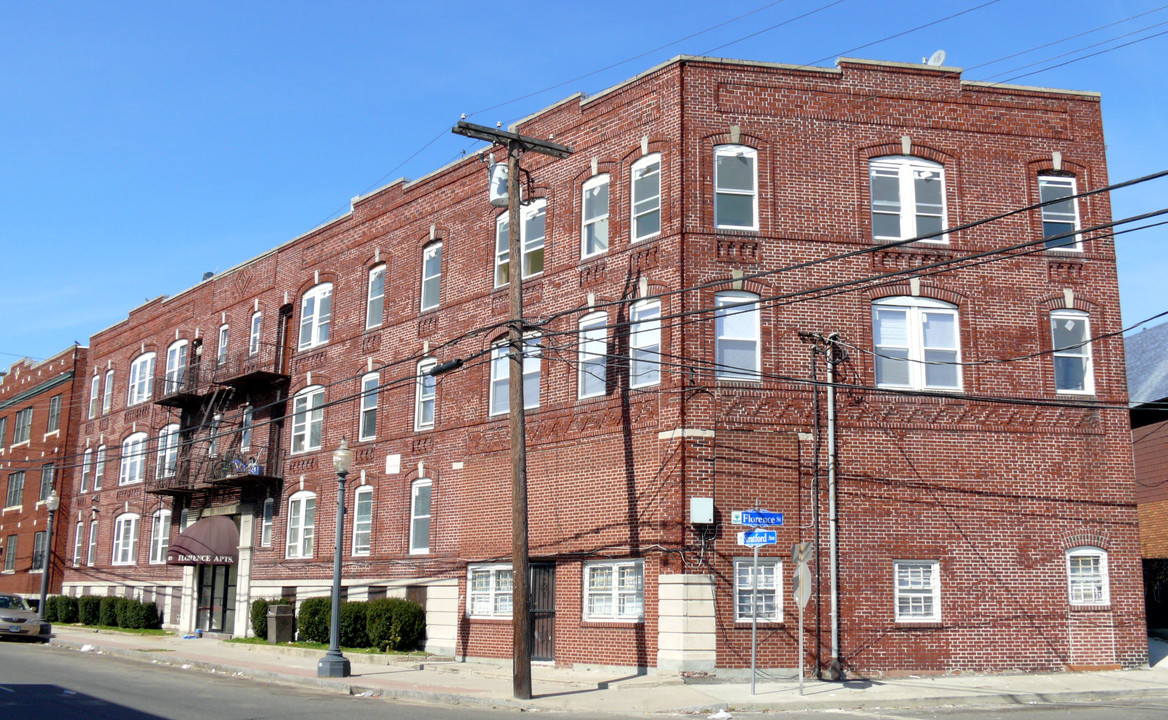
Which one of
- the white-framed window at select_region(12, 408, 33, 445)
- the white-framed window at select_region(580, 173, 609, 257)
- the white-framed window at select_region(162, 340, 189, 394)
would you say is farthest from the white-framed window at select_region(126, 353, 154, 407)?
the white-framed window at select_region(580, 173, 609, 257)

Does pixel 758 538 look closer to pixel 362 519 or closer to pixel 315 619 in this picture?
pixel 362 519

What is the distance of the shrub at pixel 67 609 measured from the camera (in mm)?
40656

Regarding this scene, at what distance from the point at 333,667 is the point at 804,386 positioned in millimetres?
10705

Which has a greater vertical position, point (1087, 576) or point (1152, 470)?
point (1152, 470)

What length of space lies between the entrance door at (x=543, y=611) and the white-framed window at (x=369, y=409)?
27.3 ft

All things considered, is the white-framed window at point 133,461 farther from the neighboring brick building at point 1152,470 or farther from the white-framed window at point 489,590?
the neighboring brick building at point 1152,470

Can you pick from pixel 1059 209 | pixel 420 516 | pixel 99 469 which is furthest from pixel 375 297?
pixel 99 469

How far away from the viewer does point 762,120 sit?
70.8ft

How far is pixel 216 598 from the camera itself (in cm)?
3469

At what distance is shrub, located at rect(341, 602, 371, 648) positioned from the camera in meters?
26.3

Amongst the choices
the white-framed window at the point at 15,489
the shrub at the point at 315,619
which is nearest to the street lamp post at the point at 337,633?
the shrub at the point at 315,619

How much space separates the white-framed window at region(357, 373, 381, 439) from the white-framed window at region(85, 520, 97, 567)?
19.1 meters

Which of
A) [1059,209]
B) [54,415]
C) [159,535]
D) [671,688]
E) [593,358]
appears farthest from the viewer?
[54,415]

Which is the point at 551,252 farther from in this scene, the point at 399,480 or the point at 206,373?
the point at 206,373
